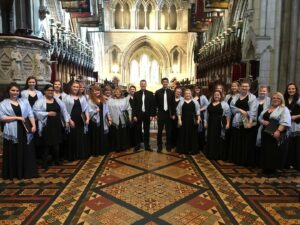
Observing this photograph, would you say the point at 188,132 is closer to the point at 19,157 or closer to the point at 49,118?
the point at 49,118

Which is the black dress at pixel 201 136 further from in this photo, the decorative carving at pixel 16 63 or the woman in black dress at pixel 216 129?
the decorative carving at pixel 16 63

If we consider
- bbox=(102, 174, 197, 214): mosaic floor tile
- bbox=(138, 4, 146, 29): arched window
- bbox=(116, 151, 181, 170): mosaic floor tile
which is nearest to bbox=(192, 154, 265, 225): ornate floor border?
bbox=(102, 174, 197, 214): mosaic floor tile

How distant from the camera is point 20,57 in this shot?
23.7 feet

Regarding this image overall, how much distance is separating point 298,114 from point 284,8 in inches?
248

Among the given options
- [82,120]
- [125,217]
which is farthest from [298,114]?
[82,120]

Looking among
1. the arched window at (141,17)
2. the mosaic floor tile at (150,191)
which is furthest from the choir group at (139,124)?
the arched window at (141,17)

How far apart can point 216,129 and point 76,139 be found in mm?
3086

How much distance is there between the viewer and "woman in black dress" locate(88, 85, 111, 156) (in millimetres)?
6258

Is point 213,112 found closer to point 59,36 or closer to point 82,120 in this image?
point 82,120

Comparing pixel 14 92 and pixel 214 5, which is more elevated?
pixel 214 5

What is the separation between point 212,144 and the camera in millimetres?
6199

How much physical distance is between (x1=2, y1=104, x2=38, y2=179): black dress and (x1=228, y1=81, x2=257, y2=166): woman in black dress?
397 cm

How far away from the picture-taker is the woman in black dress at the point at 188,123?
6.56 metres

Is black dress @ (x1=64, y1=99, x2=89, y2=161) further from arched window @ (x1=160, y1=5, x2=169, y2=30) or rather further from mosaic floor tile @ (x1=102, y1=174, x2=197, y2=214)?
arched window @ (x1=160, y1=5, x2=169, y2=30)
